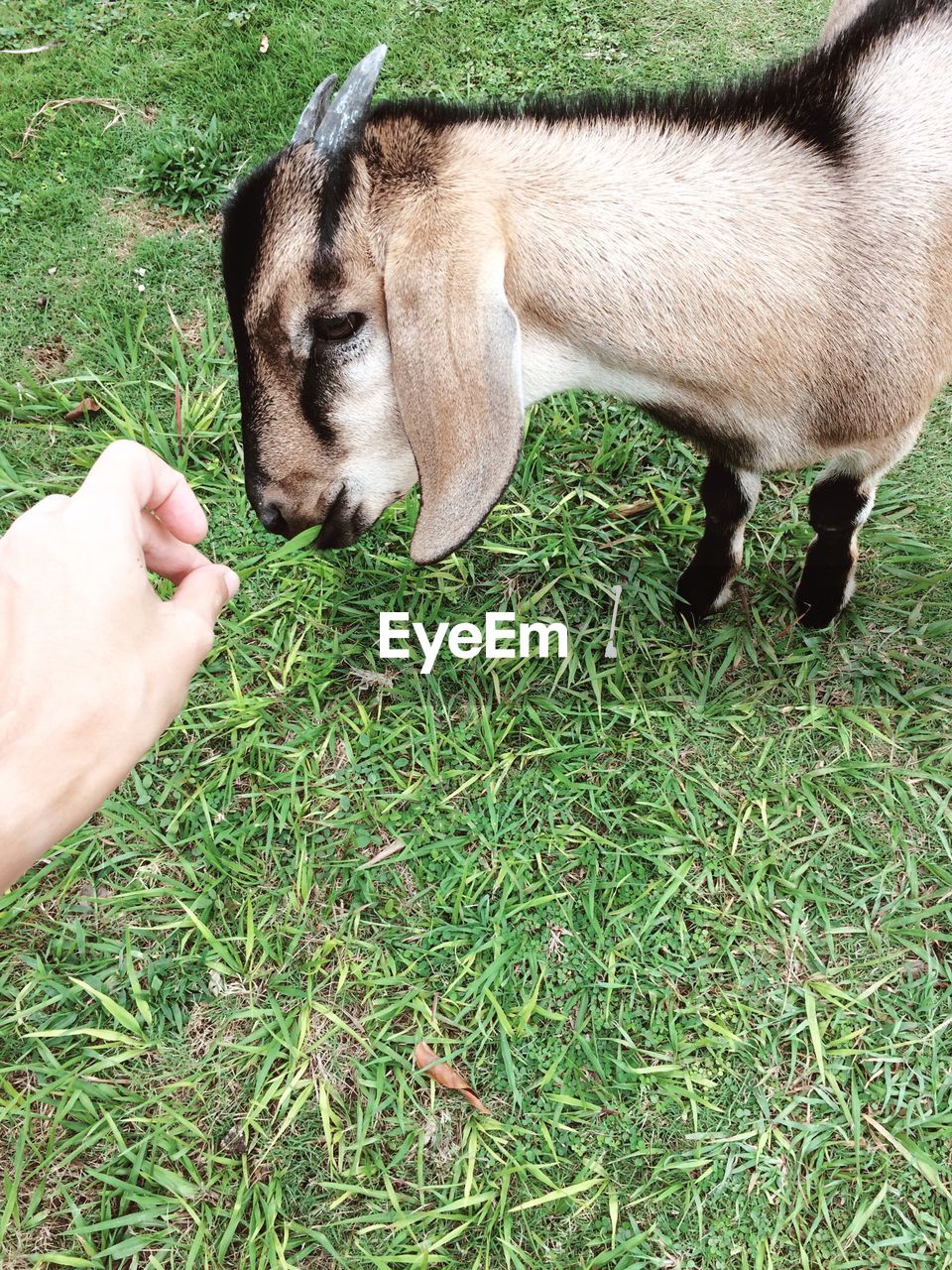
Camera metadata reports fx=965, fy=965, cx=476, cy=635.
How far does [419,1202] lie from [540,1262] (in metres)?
0.36

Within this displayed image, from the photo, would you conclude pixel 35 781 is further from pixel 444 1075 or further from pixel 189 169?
pixel 189 169

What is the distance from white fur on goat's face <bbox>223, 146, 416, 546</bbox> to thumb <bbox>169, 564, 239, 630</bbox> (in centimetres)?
66

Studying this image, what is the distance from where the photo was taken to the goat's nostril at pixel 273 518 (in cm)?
276

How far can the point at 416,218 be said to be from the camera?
223 cm

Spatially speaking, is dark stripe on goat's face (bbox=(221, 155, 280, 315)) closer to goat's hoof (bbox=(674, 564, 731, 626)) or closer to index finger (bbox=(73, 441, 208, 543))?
index finger (bbox=(73, 441, 208, 543))

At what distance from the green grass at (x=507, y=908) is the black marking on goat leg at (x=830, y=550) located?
0.39 ft

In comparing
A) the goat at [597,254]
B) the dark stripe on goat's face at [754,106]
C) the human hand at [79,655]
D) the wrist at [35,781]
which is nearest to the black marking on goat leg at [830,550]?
the goat at [597,254]

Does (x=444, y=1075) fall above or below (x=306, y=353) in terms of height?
below

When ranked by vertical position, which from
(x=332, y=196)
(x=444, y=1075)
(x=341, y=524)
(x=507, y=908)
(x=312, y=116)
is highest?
(x=312, y=116)

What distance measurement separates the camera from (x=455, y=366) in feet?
7.22

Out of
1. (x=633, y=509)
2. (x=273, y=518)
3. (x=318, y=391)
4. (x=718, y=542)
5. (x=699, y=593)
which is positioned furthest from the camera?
(x=633, y=509)

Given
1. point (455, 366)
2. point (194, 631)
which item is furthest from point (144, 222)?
point (194, 631)

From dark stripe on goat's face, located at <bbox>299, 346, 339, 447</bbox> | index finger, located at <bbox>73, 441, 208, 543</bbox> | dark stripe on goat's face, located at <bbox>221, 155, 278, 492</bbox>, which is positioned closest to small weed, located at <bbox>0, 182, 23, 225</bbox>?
→ dark stripe on goat's face, located at <bbox>221, 155, 278, 492</bbox>

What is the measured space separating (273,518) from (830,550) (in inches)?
70.4
